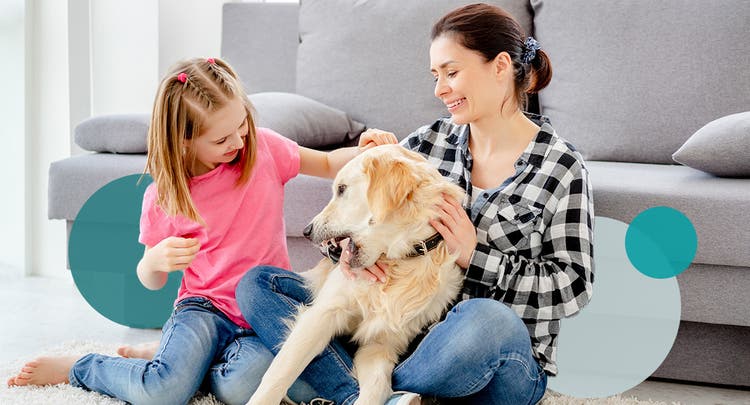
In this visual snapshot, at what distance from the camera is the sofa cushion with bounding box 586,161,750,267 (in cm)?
201

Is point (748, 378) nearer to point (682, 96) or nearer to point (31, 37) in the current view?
point (682, 96)

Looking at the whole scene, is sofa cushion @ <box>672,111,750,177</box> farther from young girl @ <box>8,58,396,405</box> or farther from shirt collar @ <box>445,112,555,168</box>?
young girl @ <box>8,58,396,405</box>

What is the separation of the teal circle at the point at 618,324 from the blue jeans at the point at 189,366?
0.73 m

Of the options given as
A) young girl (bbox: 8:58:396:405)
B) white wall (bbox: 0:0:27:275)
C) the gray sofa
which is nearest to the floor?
the gray sofa

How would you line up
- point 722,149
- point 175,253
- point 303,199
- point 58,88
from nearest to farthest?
point 175,253
point 722,149
point 303,199
point 58,88

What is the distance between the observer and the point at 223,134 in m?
1.84

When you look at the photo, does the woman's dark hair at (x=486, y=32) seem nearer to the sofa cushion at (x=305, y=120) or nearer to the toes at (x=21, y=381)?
the sofa cushion at (x=305, y=120)

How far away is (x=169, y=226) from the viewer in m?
1.96

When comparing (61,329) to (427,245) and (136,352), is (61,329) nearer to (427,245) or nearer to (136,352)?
(136,352)

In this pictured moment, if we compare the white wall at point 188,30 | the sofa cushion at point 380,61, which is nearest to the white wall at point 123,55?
the white wall at point 188,30

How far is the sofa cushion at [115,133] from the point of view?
267cm

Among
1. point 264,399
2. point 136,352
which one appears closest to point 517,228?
point 264,399

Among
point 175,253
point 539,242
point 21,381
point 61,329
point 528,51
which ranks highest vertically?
point 528,51

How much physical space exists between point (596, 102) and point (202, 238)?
1.57 m
